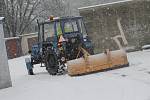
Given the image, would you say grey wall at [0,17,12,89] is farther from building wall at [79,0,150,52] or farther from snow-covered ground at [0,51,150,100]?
building wall at [79,0,150,52]

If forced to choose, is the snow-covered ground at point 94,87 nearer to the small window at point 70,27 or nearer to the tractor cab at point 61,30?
the tractor cab at point 61,30

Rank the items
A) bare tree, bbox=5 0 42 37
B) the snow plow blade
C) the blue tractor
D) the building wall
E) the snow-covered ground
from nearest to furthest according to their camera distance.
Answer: the snow-covered ground < the snow plow blade < the blue tractor < the building wall < bare tree, bbox=5 0 42 37

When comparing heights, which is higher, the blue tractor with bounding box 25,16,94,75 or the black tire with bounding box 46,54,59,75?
the blue tractor with bounding box 25,16,94,75

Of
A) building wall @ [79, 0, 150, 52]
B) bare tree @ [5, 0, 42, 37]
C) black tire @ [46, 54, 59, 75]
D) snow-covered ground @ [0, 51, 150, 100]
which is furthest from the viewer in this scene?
bare tree @ [5, 0, 42, 37]

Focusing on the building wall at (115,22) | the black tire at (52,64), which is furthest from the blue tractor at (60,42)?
the building wall at (115,22)

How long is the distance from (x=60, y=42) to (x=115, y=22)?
6.72m

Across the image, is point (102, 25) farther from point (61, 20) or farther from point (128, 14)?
point (61, 20)

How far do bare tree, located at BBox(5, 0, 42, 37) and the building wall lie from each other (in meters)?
29.6

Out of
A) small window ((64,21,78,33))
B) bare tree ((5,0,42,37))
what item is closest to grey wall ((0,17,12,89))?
small window ((64,21,78,33))

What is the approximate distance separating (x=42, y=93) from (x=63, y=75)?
3.91 m

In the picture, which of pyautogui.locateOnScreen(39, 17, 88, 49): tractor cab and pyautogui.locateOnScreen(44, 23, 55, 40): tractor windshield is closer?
pyautogui.locateOnScreen(39, 17, 88, 49): tractor cab

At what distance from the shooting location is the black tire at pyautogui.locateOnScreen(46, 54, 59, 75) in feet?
53.2

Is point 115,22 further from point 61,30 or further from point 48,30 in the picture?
point 61,30

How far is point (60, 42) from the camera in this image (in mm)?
15867
